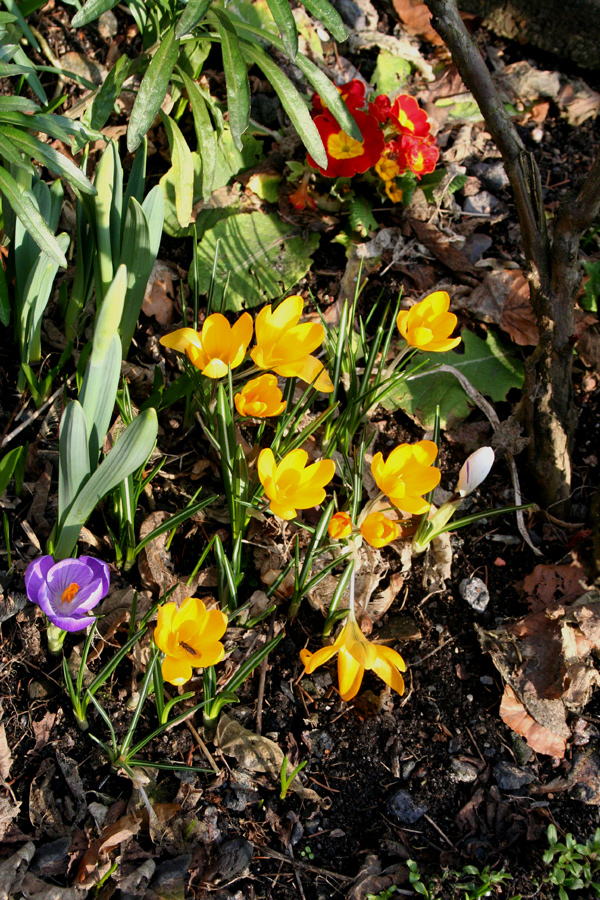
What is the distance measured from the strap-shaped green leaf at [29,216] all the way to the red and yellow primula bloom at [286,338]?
0.44m

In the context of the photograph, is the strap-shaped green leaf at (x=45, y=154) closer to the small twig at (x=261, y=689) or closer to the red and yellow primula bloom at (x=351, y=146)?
the red and yellow primula bloom at (x=351, y=146)

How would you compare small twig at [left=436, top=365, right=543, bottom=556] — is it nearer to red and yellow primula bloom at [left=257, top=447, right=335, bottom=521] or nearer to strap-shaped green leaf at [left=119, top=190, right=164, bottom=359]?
red and yellow primula bloom at [left=257, top=447, right=335, bottom=521]

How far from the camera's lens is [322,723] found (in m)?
1.59

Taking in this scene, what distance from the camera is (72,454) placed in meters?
1.32

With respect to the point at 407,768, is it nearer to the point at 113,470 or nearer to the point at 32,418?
the point at 113,470

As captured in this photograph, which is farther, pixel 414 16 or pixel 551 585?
pixel 414 16

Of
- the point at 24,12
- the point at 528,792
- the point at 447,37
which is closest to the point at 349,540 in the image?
the point at 528,792

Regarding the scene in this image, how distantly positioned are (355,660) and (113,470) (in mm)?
625

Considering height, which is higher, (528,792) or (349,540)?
(349,540)

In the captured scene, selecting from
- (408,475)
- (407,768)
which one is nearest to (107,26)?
(408,475)

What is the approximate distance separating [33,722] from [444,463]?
1229mm

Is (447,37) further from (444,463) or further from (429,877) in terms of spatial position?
(429,877)

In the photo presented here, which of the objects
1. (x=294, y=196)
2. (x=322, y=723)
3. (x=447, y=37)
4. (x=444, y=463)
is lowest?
(x=322, y=723)

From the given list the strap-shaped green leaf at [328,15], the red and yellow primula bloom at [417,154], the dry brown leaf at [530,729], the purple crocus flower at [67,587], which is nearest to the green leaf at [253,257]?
the red and yellow primula bloom at [417,154]
